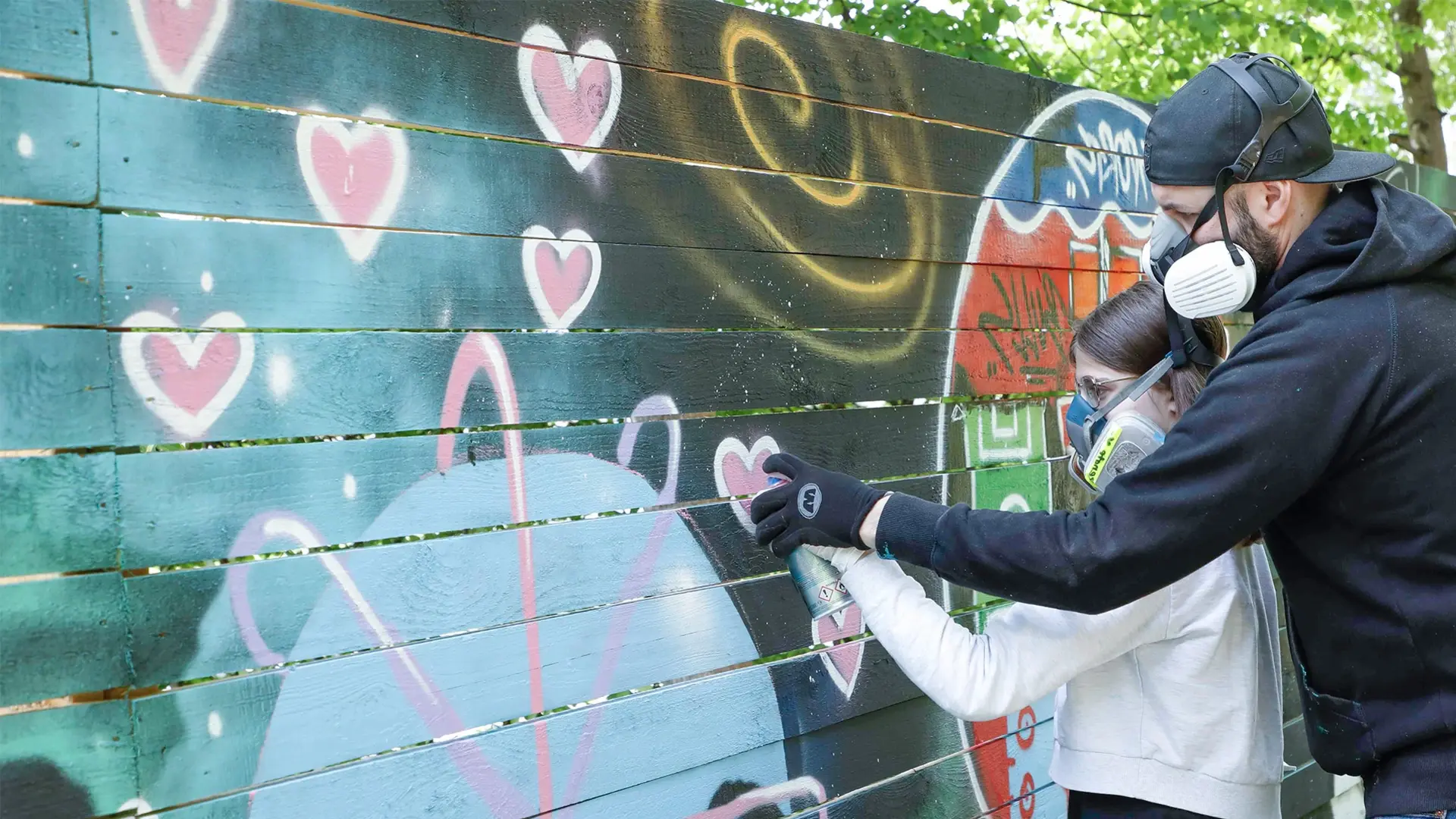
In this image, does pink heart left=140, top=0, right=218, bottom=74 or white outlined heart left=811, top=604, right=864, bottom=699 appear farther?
white outlined heart left=811, top=604, right=864, bottom=699

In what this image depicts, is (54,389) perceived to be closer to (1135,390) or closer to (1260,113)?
(1135,390)

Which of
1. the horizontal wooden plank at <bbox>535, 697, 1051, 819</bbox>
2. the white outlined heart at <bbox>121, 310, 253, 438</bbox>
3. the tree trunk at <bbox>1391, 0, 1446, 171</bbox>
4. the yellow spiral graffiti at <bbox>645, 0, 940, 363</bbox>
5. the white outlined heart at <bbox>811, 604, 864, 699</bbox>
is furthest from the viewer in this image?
the tree trunk at <bbox>1391, 0, 1446, 171</bbox>

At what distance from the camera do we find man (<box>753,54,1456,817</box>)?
5.49ft

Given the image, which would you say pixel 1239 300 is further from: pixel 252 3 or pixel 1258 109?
pixel 252 3

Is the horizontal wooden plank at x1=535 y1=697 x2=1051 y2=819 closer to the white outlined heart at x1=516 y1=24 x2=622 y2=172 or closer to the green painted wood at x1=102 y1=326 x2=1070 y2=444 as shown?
the green painted wood at x1=102 y1=326 x2=1070 y2=444

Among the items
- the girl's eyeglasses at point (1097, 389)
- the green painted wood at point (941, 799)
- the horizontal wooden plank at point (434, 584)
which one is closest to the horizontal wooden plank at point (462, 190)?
the horizontal wooden plank at point (434, 584)

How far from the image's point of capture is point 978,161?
331 cm

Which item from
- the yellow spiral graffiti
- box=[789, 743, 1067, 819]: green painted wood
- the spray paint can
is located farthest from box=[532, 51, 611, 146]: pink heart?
box=[789, 743, 1067, 819]: green painted wood

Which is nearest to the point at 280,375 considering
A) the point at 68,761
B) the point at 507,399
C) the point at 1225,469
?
the point at 507,399

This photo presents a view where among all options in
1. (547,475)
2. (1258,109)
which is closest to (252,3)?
(547,475)

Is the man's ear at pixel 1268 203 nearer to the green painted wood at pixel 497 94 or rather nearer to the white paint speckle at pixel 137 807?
the green painted wood at pixel 497 94

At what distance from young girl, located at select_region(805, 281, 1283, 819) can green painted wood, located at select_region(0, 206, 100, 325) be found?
4.16ft

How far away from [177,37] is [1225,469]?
5.96 ft

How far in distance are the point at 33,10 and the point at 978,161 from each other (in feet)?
8.02
